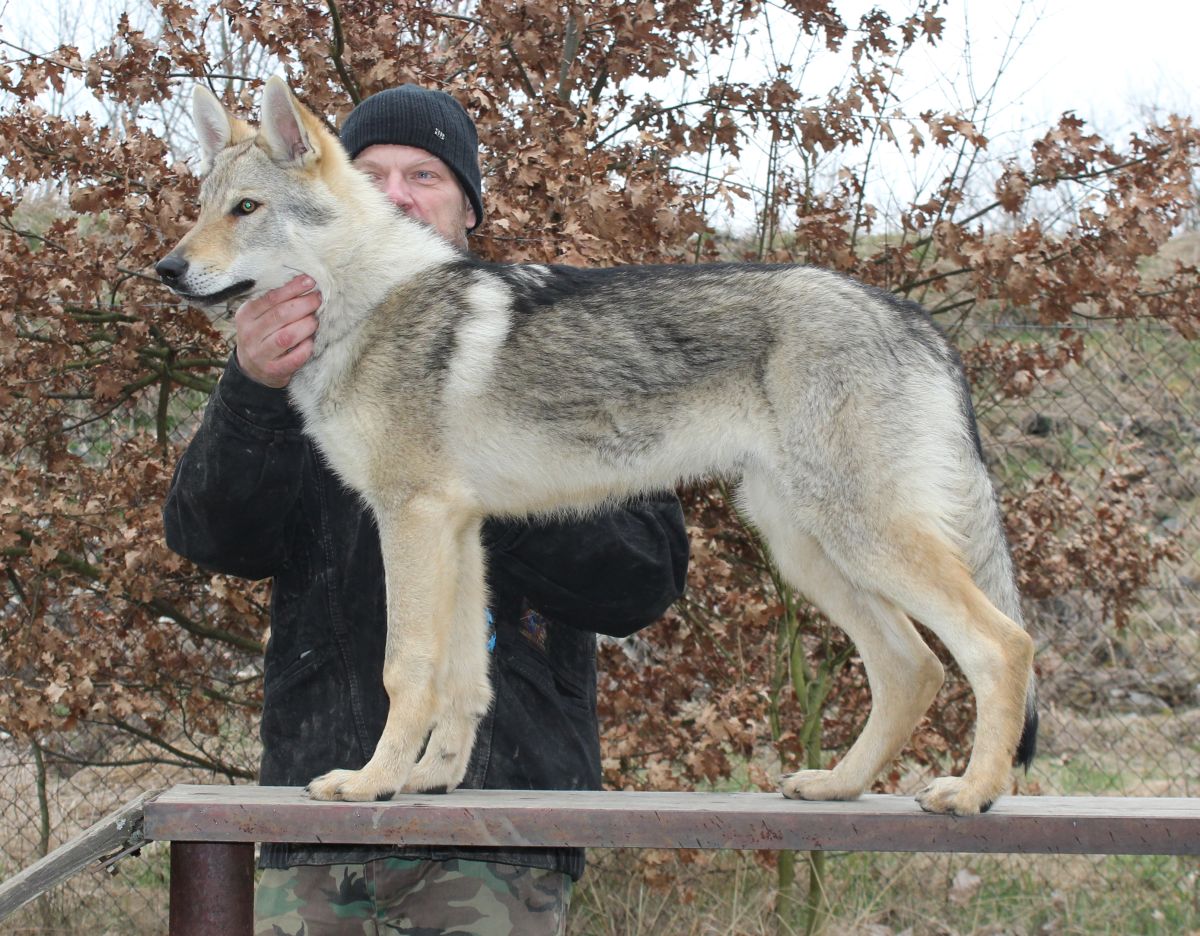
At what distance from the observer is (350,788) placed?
2898 mm

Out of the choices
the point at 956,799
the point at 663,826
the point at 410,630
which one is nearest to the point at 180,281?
the point at 410,630

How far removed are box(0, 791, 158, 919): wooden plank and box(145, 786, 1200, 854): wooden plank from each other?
0.09 meters

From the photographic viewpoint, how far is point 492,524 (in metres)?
3.59

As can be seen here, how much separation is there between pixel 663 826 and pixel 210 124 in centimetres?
279

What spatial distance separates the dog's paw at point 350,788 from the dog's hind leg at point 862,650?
121 cm

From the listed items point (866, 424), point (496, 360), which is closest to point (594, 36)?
point (496, 360)

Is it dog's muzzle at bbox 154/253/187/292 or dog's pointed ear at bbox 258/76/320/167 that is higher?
dog's pointed ear at bbox 258/76/320/167

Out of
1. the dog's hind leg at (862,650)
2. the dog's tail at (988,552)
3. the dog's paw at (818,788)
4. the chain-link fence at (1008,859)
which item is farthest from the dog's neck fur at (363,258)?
the chain-link fence at (1008,859)

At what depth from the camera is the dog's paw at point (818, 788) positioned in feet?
10.6

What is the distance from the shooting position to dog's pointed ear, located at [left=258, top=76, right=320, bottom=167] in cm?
350

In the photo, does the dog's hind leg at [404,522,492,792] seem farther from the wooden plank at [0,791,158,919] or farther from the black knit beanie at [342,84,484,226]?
the black knit beanie at [342,84,484,226]

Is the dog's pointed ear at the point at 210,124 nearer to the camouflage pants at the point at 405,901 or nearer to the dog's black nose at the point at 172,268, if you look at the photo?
the dog's black nose at the point at 172,268

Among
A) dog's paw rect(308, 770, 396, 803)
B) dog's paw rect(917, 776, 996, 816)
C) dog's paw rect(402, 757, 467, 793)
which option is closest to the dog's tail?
dog's paw rect(917, 776, 996, 816)

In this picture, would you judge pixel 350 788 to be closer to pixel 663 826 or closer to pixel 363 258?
pixel 663 826
